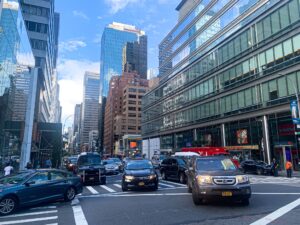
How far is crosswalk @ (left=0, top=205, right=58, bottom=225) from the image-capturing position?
847cm

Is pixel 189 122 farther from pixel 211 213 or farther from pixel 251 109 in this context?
pixel 211 213

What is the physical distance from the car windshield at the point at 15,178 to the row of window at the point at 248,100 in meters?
26.4

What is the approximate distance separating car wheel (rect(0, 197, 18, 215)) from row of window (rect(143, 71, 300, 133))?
89.3 feet

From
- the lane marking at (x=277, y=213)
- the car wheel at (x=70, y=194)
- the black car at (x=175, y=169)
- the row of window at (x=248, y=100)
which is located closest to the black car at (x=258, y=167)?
the row of window at (x=248, y=100)

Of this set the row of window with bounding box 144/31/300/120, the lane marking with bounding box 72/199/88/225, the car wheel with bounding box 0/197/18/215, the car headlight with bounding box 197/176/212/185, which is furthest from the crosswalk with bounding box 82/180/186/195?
the row of window with bounding box 144/31/300/120

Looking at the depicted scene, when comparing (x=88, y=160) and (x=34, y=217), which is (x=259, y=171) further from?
(x=34, y=217)

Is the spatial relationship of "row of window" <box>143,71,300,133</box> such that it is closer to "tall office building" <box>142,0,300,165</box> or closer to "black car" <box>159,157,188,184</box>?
"tall office building" <box>142,0,300,165</box>

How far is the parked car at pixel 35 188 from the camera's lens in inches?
388

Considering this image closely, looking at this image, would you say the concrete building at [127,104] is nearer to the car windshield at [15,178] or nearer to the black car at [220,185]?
the car windshield at [15,178]

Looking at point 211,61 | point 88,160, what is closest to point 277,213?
point 88,160

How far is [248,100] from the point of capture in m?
36.7

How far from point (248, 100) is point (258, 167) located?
39.4 feet

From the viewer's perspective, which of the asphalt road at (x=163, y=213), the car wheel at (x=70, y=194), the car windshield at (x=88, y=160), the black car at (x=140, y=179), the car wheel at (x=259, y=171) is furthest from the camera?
the car wheel at (x=259, y=171)

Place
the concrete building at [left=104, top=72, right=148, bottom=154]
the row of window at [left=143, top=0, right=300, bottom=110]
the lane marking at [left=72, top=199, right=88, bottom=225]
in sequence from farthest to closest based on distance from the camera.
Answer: the concrete building at [left=104, top=72, right=148, bottom=154], the row of window at [left=143, top=0, right=300, bottom=110], the lane marking at [left=72, top=199, right=88, bottom=225]
